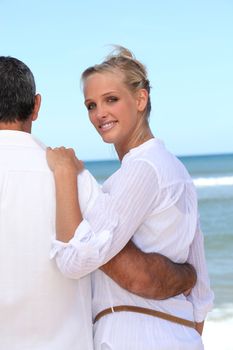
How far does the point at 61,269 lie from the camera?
6.72ft

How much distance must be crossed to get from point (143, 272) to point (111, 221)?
18 centimetres

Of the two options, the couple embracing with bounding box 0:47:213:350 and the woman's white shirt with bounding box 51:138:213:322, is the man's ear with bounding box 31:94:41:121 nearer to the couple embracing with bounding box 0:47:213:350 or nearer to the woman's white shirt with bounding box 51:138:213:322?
the couple embracing with bounding box 0:47:213:350

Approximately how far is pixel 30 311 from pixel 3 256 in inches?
7.5

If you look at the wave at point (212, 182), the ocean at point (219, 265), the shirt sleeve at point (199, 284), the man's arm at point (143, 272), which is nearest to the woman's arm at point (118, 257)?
the man's arm at point (143, 272)

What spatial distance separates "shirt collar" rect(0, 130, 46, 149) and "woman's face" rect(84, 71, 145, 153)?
0.31 metres

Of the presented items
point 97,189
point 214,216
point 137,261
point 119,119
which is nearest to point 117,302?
point 137,261

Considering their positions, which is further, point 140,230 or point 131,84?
point 131,84

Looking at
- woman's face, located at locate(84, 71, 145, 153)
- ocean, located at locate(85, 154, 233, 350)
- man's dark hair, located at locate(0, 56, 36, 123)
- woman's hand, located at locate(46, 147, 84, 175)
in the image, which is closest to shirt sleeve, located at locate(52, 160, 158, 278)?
woman's hand, located at locate(46, 147, 84, 175)

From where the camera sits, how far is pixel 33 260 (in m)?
2.10

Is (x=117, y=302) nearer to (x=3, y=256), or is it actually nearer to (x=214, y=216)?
(x=3, y=256)

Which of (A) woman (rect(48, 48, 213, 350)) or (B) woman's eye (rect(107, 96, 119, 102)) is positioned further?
(B) woman's eye (rect(107, 96, 119, 102))

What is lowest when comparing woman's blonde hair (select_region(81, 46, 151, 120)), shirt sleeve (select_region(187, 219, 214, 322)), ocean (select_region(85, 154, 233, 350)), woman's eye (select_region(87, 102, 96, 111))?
ocean (select_region(85, 154, 233, 350))

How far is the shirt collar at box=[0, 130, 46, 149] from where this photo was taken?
2.15 m

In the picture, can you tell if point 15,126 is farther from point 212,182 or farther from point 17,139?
point 212,182
